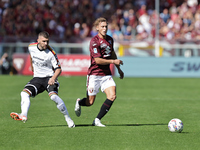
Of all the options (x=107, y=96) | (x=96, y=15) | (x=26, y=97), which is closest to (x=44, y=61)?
(x=26, y=97)

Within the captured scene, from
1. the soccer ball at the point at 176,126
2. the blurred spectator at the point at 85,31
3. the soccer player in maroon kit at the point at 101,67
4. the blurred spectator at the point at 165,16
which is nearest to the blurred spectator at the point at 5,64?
the blurred spectator at the point at 85,31

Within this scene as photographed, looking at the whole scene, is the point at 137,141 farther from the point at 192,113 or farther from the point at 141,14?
the point at 141,14

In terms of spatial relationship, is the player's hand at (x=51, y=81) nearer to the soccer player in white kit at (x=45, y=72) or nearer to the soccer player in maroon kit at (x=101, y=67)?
the soccer player in white kit at (x=45, y=72)

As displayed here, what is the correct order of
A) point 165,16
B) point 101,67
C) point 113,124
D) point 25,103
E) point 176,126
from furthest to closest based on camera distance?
point 165,16, point 113,124, point 101,67, point 25,103, point 176,126

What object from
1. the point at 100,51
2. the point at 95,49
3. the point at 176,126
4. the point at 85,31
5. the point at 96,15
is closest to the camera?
the point at 176,126

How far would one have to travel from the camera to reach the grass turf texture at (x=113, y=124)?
7.18 m

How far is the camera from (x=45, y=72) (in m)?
8.92

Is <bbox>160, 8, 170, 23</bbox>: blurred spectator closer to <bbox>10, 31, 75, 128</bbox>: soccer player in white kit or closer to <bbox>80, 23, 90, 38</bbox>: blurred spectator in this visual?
<bbox>80, 23, 90, 38</bbox>: blurred spectator

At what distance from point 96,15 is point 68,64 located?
672cm

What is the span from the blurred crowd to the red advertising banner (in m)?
3.22

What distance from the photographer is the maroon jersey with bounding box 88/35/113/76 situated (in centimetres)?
880

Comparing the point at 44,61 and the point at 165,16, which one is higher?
the point at 44,61

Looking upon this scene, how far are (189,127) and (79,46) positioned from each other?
56.7ft

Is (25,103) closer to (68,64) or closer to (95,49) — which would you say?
(95,49)
